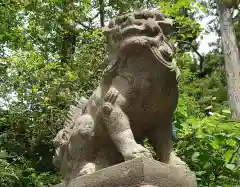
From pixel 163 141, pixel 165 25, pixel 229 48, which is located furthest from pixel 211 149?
pixel 229 48

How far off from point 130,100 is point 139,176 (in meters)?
0.60

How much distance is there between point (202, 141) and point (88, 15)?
28.5 ft

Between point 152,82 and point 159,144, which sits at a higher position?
point 152,82

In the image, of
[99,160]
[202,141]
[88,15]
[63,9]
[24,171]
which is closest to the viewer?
[99,160]

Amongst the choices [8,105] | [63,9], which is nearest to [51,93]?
[8,105]

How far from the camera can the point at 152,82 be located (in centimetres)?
298

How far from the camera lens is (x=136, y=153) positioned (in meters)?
2.75

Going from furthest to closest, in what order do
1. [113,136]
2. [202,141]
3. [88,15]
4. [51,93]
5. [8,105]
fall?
[88,15], [8,105], [51,93], [202,141], [113,136]

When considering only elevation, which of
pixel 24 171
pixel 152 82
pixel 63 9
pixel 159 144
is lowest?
pixel 24 171

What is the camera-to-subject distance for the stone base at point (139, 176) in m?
2.63

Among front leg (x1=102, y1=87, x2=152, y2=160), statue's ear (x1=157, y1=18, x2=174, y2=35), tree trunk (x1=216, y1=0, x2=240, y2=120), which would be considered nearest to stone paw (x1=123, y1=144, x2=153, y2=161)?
front leg (x1=102, y1=87, x2=152, y2=160)

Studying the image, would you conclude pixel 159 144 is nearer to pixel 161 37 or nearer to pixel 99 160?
pixel 99 160

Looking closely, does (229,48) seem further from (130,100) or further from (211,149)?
(130,100)

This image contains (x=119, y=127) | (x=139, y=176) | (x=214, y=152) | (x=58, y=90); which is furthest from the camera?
(x=58, y=90)
